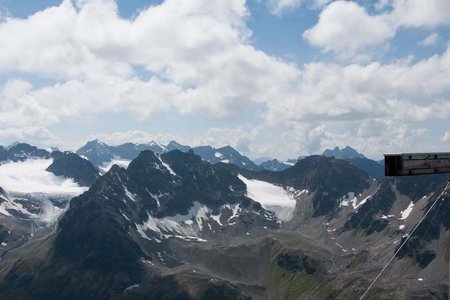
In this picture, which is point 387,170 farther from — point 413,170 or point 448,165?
point 448,165

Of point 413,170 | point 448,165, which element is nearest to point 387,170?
point 413,170
